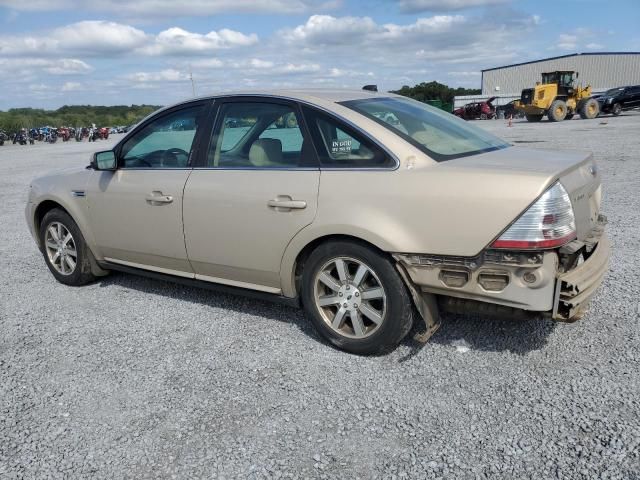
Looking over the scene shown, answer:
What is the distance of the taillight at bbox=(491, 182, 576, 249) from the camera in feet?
9.07

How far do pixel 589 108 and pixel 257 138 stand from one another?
104 feet

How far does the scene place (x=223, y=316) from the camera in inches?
168

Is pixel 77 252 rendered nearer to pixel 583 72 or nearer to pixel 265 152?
pixel 265 152

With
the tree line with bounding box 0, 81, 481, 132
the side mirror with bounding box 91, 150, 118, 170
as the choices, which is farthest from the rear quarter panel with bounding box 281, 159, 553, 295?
the tree line with bounding box 0, 81, 481, 132

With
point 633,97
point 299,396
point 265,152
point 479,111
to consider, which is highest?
point 265,152

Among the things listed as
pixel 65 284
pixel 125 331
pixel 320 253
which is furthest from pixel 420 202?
pixel 65 284

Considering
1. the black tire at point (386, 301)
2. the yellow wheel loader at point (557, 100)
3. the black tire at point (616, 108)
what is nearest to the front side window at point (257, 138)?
the black tire at point (386, 301)

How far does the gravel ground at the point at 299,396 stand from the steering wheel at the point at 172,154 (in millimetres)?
1192

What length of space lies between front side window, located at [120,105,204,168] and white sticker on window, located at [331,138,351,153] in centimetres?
124

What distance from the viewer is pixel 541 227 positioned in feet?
9.06

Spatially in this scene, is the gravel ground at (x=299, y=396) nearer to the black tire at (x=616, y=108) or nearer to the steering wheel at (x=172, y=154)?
the steering wheel at (x=172, y=154)

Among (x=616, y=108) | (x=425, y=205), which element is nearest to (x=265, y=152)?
(x=425, y=205)

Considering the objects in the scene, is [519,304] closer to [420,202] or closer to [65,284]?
[420,202]

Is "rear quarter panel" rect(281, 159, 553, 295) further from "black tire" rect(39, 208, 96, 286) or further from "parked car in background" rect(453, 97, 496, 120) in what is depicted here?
"parked car in background" rect(453, 97, 496, 120)
